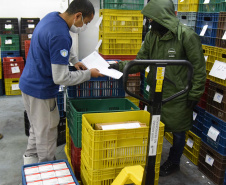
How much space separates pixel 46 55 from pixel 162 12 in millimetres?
1115

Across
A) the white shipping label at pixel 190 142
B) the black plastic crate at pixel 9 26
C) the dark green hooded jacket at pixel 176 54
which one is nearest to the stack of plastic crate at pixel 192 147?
the white shipping label at pixel 190 142

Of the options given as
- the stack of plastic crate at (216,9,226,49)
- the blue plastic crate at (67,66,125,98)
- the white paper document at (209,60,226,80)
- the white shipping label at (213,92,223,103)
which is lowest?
the white shipping label at (213,92,223,103)

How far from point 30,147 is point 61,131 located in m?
0.82

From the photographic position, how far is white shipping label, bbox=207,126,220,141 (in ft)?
8.93

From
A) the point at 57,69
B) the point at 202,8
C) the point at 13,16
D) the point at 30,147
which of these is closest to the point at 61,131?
the point at 30,147

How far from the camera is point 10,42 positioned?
19.7ft

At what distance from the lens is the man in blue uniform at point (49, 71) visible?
214 centimetres

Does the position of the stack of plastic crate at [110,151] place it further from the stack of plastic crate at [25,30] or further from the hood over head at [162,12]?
the stack of plastic crate at [25,30]

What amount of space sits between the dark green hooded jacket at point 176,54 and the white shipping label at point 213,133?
0.89 feet

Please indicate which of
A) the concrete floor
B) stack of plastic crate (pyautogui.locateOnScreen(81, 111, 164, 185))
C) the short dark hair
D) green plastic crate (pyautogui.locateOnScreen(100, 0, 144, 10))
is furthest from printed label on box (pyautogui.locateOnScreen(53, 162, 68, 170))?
green plastic crate (pyautogui.locateOnScreen(100, 0, 144, 10))

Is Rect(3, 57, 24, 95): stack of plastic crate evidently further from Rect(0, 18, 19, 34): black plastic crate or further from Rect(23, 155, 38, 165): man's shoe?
Rect(23, 155, 38, 165): man's shoe

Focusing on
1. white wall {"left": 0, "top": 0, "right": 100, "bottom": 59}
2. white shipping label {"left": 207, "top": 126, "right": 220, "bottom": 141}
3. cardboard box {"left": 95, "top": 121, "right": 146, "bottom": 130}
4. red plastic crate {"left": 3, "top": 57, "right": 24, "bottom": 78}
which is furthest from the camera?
white wall {"left": 0, "top": 0, "right": 100, "bottom": 59}

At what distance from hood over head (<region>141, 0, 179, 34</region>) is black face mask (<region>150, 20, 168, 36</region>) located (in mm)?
95

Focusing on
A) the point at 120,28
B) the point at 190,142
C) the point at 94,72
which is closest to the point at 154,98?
the point at 94,72
